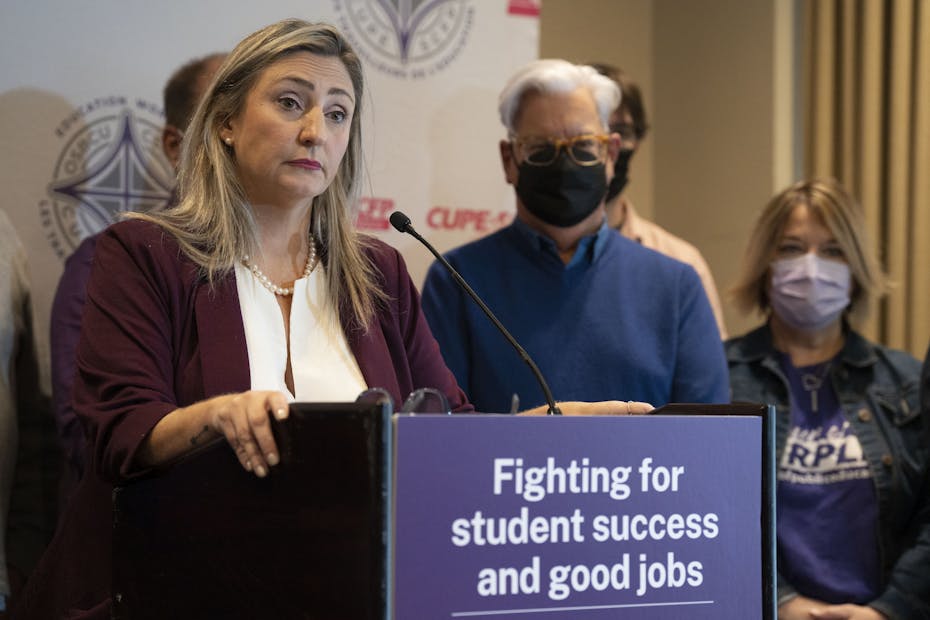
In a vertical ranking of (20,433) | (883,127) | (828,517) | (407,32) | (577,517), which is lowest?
(828,517)

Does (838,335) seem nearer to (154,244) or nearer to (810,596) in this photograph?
(810,596)

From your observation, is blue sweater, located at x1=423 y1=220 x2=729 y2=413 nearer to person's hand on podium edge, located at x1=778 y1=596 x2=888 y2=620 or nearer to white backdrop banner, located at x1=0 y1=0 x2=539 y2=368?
white backdrop banner, located at x1=0 y1=0 x2=539 y2=368

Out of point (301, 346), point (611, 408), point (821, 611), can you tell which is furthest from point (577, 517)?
point (821, 611)

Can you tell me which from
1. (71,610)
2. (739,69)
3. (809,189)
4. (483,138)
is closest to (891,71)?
(739,69)

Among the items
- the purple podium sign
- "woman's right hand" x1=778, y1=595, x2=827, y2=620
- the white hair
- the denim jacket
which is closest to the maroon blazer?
the purple podium sign

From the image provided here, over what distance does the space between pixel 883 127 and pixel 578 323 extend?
6.75 feet

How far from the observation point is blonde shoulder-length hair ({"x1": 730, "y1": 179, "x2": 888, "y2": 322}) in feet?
10.7

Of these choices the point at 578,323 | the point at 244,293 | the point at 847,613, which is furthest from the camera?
the point at 847,613

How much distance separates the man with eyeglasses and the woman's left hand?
0.61 meters

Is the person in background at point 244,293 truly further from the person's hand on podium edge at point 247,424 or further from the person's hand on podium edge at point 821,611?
the person's hand on podium edge at point 821,611

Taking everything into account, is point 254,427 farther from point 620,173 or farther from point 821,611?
point 620,173

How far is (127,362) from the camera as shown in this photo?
5.04 ft

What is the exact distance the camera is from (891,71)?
4098 mm

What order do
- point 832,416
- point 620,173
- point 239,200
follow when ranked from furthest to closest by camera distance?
point 620,173
point 832,416
point 239,200
